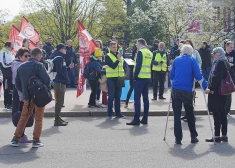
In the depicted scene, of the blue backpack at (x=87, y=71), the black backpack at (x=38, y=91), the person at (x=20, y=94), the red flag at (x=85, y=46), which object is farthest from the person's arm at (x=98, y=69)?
the black backpack at (x=38, y=91)

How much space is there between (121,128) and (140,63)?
150cm

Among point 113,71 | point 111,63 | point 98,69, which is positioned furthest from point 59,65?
point 98,69

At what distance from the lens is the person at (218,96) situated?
28.3 ft

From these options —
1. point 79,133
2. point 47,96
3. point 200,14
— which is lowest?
point 79,133

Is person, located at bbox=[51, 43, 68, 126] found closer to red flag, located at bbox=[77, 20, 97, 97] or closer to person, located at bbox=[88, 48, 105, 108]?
person, located at bbox=[88, 48, 105, 108]

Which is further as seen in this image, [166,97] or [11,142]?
[166,97]

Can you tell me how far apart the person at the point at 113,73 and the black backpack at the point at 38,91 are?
3.55 metres

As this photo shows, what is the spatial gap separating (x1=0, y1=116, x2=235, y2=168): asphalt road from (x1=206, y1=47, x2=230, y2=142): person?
305 mm

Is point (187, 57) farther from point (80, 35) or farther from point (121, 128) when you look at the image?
point (80, 35)

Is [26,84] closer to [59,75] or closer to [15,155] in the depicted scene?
[15,155]

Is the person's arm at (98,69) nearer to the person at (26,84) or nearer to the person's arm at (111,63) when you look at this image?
the person's arm at (111,63)

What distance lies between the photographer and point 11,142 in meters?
8.27

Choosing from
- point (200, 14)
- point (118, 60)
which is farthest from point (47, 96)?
point (200, 14)

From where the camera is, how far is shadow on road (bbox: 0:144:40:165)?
716 centimetres
